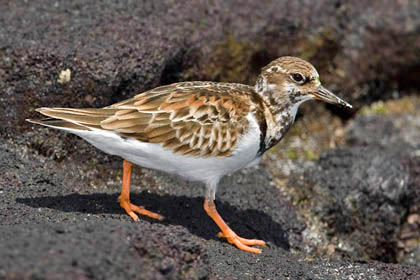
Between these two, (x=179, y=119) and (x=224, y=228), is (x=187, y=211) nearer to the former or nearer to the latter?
(x=224, y=228)

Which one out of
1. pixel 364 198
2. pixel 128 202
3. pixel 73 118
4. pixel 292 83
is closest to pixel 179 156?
pixel 128 202

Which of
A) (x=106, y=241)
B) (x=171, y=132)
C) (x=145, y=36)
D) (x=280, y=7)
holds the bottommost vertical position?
(x=106, y=241)

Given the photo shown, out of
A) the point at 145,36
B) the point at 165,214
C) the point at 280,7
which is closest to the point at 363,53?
the point at 280,7

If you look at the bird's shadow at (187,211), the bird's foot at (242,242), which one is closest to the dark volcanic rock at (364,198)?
the bird's shadow at (187,211)

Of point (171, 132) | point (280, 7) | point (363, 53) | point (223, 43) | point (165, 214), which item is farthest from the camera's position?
point (363, 53)

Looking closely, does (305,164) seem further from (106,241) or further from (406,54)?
(106,241)

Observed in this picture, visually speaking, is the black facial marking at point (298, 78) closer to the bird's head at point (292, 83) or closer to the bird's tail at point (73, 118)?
the bird's head at point (292, 83)

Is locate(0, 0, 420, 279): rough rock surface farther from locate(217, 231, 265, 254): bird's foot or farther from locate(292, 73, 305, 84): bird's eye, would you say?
locate(292, 73, 305, 84): bird's eye
